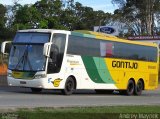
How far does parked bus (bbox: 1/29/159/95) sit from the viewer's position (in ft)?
80.7

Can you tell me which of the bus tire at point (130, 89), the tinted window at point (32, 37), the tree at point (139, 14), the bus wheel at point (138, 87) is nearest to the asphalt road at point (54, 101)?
the tinted window at point (32, 37)

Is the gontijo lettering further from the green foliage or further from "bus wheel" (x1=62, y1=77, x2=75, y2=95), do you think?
the green foliage

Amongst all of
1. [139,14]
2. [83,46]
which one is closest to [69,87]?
[83,46]

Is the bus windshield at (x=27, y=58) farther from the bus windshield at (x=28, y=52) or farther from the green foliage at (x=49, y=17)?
the green foliage at (x=49, y=17)

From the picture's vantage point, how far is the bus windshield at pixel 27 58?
24.6 m

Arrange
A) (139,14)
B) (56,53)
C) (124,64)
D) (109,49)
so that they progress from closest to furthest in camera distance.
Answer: (56,53), (109,49), (124,64), (139,14)

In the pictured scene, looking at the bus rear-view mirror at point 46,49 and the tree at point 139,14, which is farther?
the tree at point 139,14

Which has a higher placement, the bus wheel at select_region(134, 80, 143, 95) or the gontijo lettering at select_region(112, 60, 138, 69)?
the gontijo lettering at select_region(112, 60, 138, 69)

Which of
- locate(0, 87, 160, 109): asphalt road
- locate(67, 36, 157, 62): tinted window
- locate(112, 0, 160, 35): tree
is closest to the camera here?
locate(0, 87, 160, 109): asphalt road

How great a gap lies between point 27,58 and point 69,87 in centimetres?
261

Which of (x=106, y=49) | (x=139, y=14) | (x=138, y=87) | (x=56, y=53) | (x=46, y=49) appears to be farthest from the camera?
(x=139, y=14)

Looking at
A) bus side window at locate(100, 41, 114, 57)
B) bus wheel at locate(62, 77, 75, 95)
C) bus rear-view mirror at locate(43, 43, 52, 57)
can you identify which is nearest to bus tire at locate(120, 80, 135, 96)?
bus side window at locate(100, 41, 114, 57)

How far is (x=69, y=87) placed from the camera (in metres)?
25.6

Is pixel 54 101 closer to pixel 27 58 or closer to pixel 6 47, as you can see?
pixel 27 58
